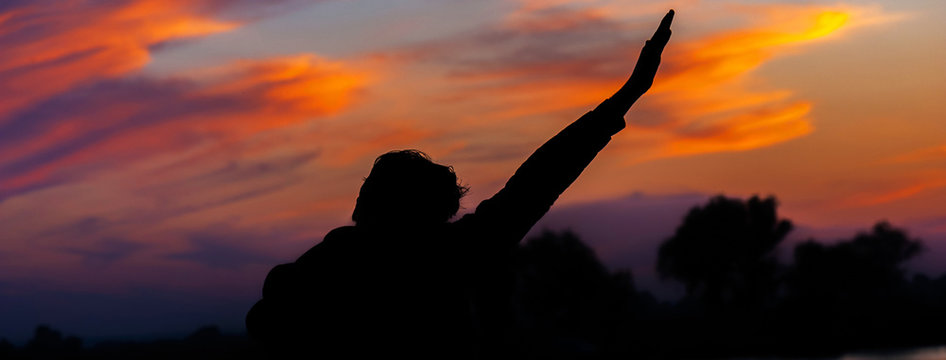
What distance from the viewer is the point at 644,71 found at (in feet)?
11.1

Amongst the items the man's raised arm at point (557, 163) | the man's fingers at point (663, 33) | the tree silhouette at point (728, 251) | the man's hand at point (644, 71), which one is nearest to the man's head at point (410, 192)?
the man's raised arm at point (557, 163)

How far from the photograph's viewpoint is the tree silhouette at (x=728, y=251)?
109375 mm

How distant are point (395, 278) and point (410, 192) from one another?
27 centimetres

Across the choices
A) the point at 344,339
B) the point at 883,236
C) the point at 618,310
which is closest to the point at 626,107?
the point at 344,339

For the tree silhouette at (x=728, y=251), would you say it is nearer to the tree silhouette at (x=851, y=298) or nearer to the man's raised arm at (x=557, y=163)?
the tree silhouette at (x=851, y=298)

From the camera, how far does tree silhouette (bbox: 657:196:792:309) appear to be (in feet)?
359

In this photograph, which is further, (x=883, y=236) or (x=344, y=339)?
(x=883, y=236)

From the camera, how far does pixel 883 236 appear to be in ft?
420

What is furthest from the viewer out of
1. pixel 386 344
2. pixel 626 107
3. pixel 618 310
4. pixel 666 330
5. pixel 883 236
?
pixel 883 236

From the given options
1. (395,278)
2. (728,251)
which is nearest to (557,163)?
(395,278)

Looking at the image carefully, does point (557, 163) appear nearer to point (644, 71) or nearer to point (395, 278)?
point (644, 71)

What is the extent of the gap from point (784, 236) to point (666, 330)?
18431 millimetres

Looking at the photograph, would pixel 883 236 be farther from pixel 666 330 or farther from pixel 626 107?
pixel 626 107

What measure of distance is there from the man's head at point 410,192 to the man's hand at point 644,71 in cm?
78
